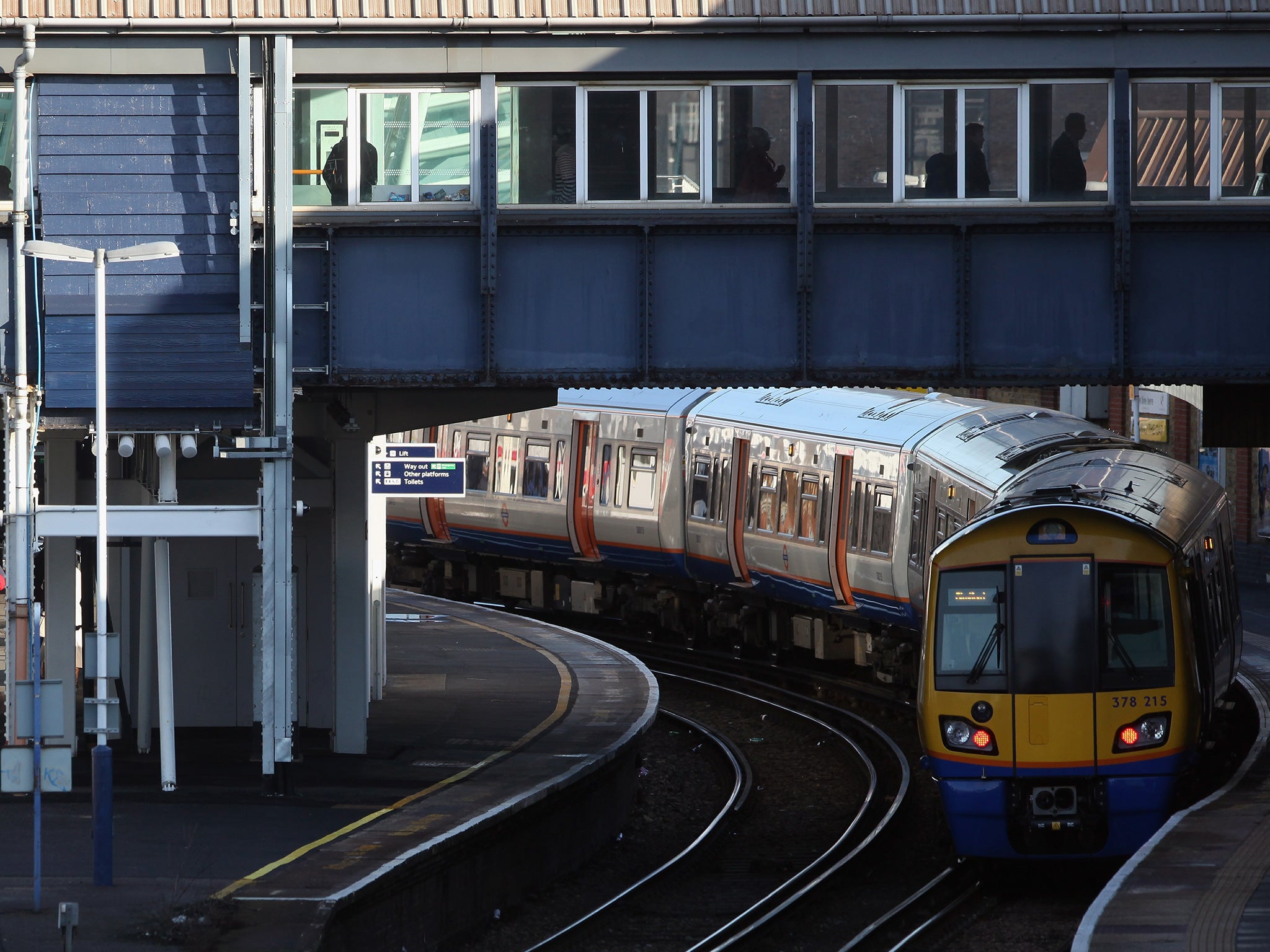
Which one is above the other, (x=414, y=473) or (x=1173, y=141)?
(x=1173, y=141)

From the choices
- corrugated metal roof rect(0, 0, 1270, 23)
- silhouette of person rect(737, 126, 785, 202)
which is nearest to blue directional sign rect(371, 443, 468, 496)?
silhouette of person rect(737, 126, 785, 202)

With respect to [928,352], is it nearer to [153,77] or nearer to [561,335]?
[561,335]

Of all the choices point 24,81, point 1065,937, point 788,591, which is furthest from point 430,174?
point 788,591

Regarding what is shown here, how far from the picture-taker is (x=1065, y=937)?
11.8 meters

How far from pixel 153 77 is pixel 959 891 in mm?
8448

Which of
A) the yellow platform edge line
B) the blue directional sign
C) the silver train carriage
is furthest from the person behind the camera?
the silver train carriage

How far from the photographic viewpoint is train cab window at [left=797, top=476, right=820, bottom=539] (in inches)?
835

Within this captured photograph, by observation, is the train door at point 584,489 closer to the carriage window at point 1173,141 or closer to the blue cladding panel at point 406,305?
the blue cladding panel at point 406,305

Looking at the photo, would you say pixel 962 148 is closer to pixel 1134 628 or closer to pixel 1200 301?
pixel 1200 301

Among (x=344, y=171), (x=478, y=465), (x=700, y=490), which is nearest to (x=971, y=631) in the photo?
(x=344, y=171)

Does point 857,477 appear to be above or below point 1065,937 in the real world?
above

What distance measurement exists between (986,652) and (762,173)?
4.20 metres

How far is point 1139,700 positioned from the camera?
12.2 meters

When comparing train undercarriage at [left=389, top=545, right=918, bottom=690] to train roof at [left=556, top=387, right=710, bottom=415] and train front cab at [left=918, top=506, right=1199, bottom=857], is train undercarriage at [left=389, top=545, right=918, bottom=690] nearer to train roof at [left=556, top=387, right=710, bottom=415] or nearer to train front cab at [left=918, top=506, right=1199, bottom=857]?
train roof at [left=556, top=387, right=710, bottom=415]
